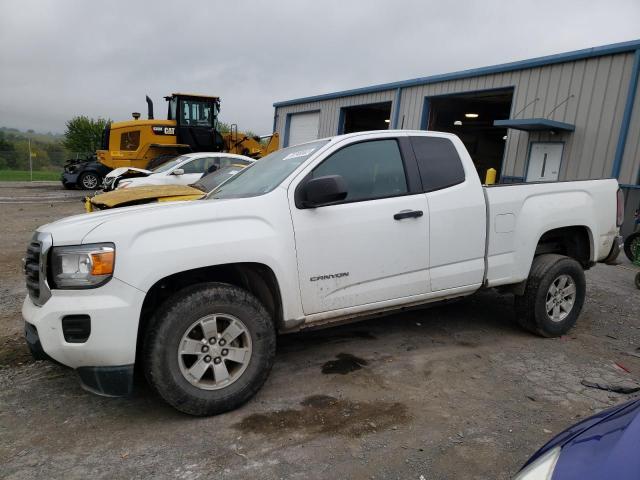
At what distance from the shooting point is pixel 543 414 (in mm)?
3098

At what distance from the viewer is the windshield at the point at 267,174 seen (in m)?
3.46

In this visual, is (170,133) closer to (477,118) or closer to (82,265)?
(477,118)

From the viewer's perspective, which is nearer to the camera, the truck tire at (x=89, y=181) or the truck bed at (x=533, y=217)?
the truck bed at (x=533, y=217)

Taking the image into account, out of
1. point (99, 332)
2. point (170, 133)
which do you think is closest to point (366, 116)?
point (170, 133)

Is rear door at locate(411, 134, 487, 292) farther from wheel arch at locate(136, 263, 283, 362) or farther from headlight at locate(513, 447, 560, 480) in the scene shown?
headlight at locate(513, 447, 560, 480)

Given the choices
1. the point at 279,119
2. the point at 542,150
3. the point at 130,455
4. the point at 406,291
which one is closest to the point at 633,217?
the point at 542,150

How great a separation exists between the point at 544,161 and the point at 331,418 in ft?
37.4

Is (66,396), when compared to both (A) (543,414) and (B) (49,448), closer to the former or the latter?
(B) (49,448)

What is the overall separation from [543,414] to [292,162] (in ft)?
8.37

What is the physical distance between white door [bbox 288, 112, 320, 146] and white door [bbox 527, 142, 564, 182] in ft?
32.8

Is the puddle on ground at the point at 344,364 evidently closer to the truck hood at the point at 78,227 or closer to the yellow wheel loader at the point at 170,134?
the truck hood at the point at 78,227

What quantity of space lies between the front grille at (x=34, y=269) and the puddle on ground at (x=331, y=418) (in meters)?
1.50

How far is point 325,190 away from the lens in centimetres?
308

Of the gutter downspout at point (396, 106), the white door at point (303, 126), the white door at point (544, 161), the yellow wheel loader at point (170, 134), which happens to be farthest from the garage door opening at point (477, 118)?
the yellow wheel loader at point (170, 134)
